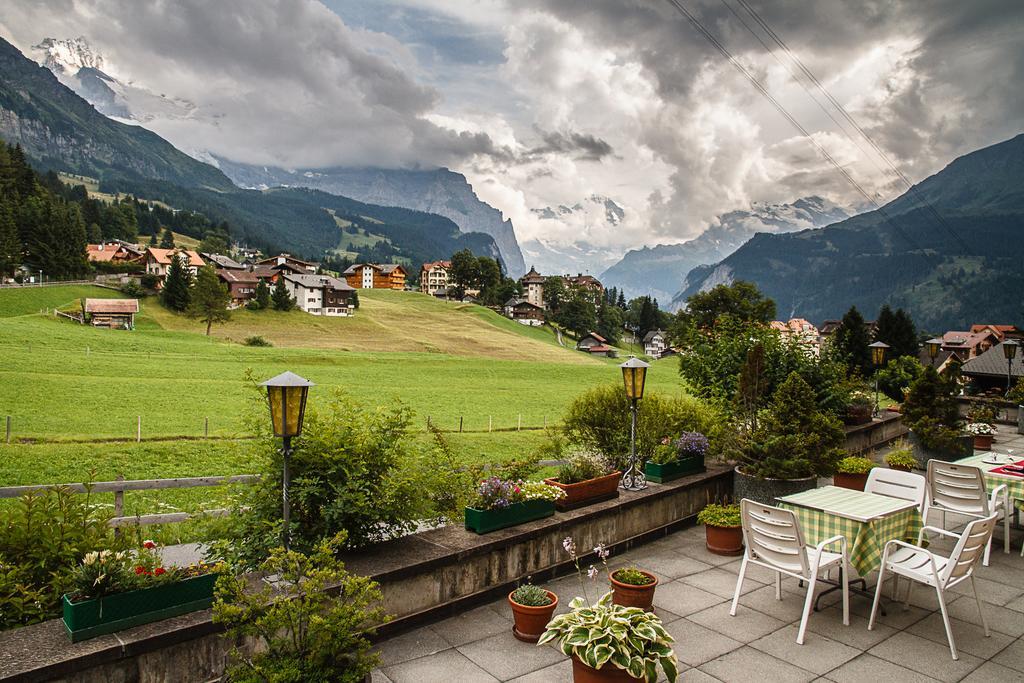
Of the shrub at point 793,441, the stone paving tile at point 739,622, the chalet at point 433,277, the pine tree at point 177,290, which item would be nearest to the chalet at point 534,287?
the chalet at point 433,277

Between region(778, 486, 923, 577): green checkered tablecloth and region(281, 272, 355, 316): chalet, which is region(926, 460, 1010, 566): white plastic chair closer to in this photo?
region(778, 486, 923, 577): green checkered tablecloth

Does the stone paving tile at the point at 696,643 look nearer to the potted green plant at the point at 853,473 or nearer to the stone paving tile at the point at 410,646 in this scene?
the stone paving tile at the point at 410,646

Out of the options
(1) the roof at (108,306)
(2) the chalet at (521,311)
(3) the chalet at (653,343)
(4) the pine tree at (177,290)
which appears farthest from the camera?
(3) the chalet at (653,343)

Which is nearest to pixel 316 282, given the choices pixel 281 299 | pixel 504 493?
pixel 281 299

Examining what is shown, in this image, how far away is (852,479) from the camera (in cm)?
1017

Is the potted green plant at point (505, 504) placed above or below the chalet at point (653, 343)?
above

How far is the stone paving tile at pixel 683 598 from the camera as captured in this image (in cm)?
586

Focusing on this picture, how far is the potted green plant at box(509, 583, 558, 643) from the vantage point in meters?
5.03

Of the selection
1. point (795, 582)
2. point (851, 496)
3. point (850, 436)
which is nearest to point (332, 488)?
point (795, 582)

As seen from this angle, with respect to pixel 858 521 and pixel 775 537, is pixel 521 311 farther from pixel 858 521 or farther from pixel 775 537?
pixel 775 537

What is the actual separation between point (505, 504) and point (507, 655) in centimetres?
150

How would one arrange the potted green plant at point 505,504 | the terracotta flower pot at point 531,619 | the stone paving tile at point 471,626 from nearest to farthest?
1. the terracotta flower pot at point 531,619
2. the stone paving tile at point 471,626
3. the potted green plant at point 505,504

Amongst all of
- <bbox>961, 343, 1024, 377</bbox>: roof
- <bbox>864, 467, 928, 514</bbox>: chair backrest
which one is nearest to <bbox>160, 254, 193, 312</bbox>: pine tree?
<bbox>961, 343, 1024, 377</bbox>: roof

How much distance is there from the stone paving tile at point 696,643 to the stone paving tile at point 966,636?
1.73 m
